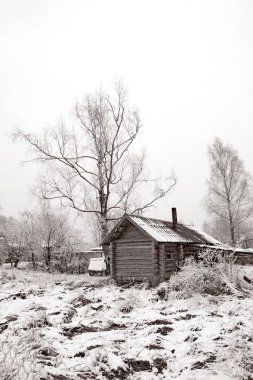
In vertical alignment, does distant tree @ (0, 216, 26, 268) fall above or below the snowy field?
above

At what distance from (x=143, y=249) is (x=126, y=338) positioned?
31.5 feet

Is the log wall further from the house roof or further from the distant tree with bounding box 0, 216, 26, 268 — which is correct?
the distant tree with bounding box 0, 216, 26, 268

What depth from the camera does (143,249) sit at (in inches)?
722

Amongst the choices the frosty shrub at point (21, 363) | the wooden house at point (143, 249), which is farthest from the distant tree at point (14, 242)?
the frosty shrub at point (21, 363)

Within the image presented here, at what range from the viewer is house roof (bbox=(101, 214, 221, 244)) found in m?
17.7

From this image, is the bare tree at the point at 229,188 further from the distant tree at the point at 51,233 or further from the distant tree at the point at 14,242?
the distant tree at the point at 14,242

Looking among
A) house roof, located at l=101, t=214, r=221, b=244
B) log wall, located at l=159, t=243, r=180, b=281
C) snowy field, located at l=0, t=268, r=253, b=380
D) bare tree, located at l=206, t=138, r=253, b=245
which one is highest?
bare tree, located at l=206, t=138, r=253, b=245

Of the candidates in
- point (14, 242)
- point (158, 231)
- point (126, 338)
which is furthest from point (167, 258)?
point (14, 242)

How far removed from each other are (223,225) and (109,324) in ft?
94.0

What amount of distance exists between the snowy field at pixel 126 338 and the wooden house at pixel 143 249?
355 centimetres

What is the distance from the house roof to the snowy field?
4.14 m

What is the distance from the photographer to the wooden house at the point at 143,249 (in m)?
17.7

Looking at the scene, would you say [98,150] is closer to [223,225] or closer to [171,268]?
[171,268]

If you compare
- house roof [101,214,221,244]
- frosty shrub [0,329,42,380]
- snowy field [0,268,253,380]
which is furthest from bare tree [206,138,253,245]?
frosty shrub [0,329,42,380]
